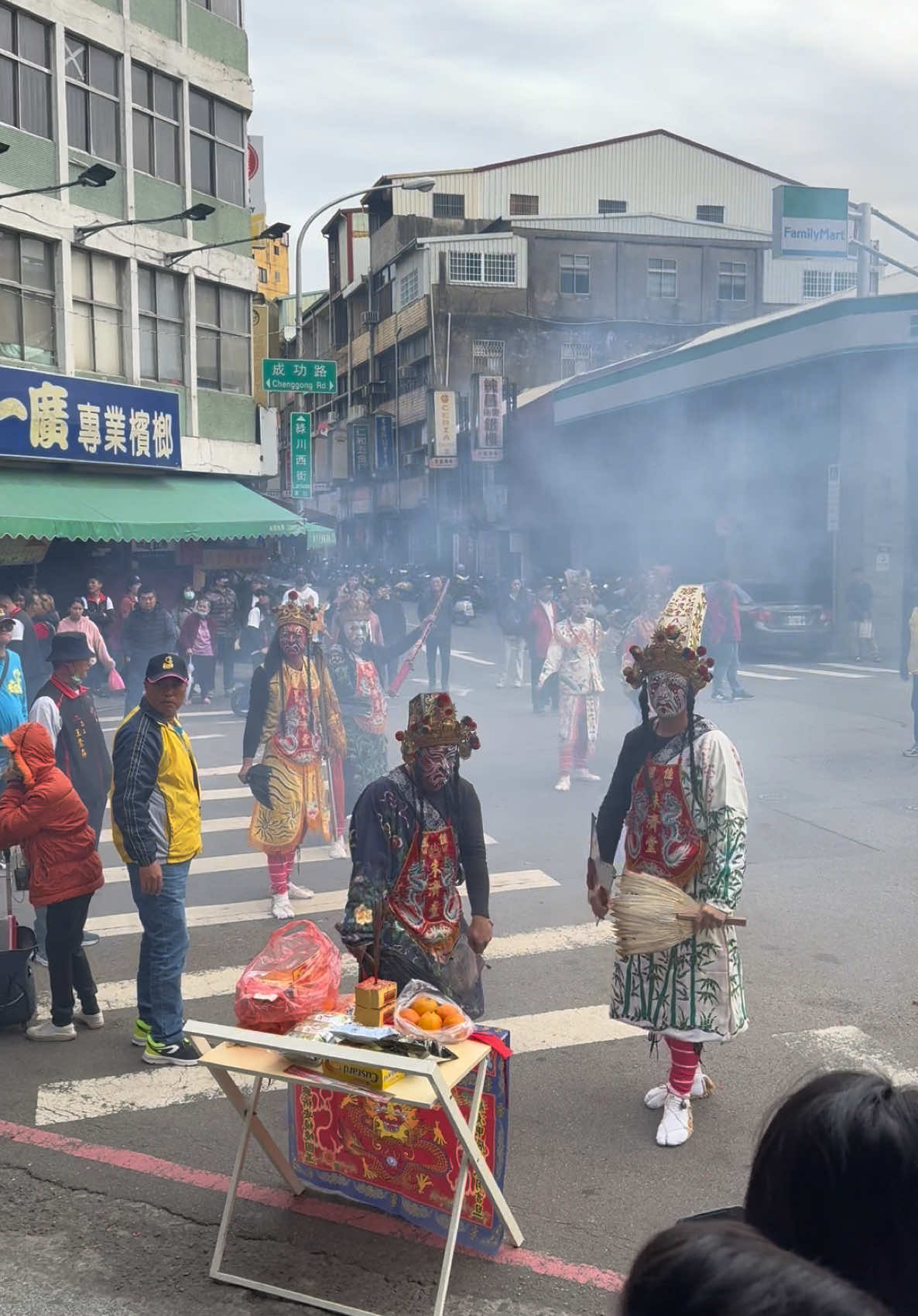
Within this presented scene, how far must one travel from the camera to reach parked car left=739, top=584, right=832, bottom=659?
67.0ft

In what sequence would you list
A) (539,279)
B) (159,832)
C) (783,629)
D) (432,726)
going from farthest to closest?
(539,279)
(783,629)
(159,832)
(432,726)

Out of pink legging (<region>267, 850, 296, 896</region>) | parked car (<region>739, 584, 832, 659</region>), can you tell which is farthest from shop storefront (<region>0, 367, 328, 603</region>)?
pink legging (<region>267, 850, 296, 896</region>)

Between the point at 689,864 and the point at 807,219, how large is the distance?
21.9 m

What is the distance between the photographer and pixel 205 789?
11.5m

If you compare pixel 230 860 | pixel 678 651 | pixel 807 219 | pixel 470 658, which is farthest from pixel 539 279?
pixel 678 651

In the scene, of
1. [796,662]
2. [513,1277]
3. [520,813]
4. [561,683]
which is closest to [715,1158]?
[513,1277]

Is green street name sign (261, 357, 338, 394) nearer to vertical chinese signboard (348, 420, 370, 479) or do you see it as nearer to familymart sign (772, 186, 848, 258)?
familymart sign (772, 186, 848, 258)

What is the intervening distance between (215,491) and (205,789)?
12.3 m

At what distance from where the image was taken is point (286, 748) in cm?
786

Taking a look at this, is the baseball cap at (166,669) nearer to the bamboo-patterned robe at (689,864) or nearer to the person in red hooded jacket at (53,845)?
the person in red hooded jacket at (53,845)

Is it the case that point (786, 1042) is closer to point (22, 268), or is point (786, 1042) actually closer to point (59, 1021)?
point (59, 1021)

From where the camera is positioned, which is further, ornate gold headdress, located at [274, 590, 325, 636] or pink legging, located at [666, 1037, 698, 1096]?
ornate gold headdress, located at [274, 590, 325, 636]

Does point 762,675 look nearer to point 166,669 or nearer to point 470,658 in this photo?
point 470,658

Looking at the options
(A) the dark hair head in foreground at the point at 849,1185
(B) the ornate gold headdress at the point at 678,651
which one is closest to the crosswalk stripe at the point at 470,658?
(B) the ornate gold headdress at the point at 678,651
